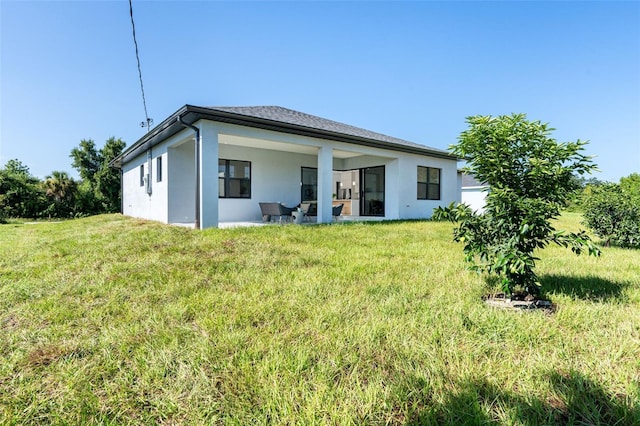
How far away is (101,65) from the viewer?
1000 cm

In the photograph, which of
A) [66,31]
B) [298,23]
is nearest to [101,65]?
[66,31]

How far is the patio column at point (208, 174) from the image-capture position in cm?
782

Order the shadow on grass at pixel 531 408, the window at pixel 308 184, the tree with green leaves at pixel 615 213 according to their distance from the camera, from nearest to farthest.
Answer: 1. the shadow on grass at pixel 531 408
2. the tree with green leaves at pixel 615 213
3. the window at pixel 308 184

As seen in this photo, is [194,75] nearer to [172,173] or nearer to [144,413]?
[172,173]

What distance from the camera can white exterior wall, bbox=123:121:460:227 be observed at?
27.3ft

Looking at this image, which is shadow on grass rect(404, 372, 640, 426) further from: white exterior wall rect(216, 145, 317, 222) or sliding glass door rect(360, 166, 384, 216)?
sliding glass door rect(360, 166, 384, 216)

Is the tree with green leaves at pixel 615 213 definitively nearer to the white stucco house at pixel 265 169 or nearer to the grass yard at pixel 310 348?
the grass yard at pixel 310 348

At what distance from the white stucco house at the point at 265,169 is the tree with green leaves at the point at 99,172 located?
8.82 metres

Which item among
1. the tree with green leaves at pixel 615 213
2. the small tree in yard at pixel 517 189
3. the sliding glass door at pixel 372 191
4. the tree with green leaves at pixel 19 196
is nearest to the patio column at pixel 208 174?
the small tree in yard at pixel 517 189

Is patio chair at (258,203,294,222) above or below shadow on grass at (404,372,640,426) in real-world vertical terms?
above

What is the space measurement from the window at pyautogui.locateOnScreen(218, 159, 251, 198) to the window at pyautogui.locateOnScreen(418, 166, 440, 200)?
24.8 feet

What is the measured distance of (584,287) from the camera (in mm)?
3596

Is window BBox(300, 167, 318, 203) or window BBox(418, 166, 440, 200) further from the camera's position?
window BBox(418, 166, 440, 200)

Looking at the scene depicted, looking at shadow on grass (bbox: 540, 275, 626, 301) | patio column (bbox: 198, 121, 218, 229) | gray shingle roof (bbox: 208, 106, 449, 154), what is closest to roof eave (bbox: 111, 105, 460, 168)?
gray shingle roof (bbox: 208, 106, 449, 154)
